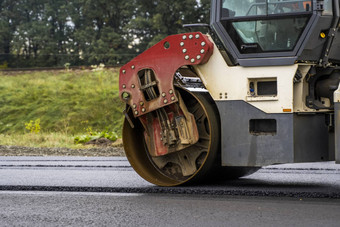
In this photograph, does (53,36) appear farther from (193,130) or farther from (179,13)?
(193,130)

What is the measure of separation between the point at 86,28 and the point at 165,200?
3389 cm

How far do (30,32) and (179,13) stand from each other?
12.4m

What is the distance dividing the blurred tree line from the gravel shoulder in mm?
17730

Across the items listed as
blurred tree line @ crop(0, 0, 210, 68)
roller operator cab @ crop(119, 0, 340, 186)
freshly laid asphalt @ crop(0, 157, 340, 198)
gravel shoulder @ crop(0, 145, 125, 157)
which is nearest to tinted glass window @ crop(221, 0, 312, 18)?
roller operator cab @ crop(119, 0, 340, 186)

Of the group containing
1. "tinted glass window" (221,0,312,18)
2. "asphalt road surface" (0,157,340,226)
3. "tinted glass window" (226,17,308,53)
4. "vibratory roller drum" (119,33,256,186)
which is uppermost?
"tinted glass window" (221,0,312,18)

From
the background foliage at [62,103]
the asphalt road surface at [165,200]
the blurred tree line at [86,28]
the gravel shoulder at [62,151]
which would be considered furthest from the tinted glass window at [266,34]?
the blurred tree line at [86,28]

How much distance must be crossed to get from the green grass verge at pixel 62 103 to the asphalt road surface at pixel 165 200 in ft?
38.9

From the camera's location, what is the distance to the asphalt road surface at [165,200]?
4.43 metres

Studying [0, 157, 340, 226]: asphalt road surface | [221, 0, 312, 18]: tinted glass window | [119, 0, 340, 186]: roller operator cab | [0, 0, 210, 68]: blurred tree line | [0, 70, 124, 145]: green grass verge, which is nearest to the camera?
[0, 157, 340, 226]: asphalt road surface

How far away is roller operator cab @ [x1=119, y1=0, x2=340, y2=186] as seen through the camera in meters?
5.75

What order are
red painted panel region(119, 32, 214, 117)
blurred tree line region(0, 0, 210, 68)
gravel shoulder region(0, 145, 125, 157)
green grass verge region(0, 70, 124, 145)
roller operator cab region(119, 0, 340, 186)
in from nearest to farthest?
roller operator cab region(119, 0, 340, 186), red painted panel region(119, 32, 214, 117), gravel shoulder region(0, 145, 125, 157), green grass verge region(0, 70, 124, 145), blurred tree line region(0, 0, 210, 68)

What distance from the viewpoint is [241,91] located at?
5.91 meters

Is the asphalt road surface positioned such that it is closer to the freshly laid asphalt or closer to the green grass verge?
the freshly laid asphalt

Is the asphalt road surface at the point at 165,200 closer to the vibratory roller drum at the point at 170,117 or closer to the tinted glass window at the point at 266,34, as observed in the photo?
the vibratory roller drum at the point at 170,117
